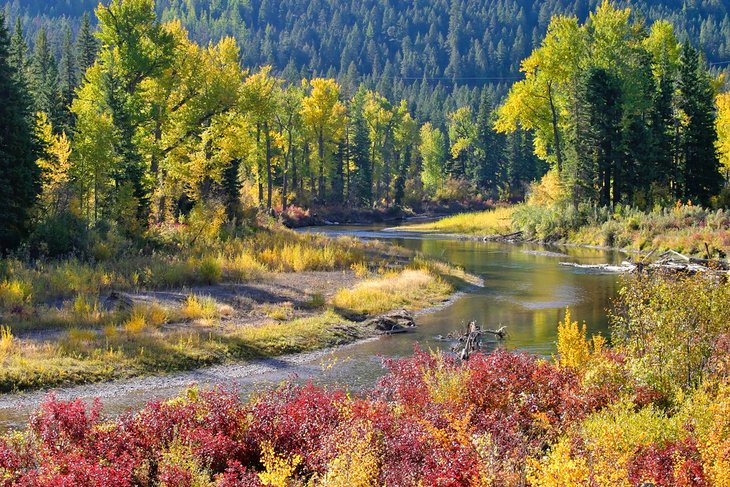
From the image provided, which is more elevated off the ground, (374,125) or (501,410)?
(374,125)

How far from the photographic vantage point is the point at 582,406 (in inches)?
423

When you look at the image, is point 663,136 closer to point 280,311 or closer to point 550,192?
point 550,192

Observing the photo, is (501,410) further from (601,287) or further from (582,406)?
(601,287)

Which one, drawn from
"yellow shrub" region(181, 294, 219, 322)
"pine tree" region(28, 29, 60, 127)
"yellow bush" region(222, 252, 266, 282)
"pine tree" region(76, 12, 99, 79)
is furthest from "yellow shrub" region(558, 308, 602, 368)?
"pine tree" region(76, 12, 99, 79)

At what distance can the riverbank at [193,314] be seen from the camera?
17500mm

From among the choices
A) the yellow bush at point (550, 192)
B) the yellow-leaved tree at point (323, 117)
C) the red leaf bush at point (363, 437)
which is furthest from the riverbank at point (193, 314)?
the yellow-leaved tree at point (323, 117)

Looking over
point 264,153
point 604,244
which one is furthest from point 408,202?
point 604,244

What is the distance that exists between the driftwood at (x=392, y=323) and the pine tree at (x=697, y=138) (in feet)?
118

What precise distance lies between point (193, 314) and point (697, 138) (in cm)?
4396

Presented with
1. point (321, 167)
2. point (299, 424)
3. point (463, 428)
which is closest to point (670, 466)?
point (463, 428)

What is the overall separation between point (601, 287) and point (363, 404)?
75.4 ft

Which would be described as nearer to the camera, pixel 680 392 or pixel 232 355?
pixel 680 392

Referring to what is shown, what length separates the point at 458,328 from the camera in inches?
910

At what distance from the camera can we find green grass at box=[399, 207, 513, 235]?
61.7 metres
